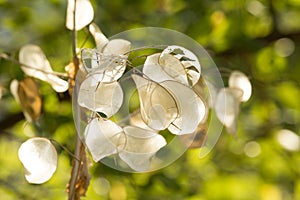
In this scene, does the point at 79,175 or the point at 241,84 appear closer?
the point at 79,175

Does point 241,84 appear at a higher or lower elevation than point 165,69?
lower

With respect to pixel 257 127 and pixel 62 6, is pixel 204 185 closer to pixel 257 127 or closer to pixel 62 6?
pixel 257 127

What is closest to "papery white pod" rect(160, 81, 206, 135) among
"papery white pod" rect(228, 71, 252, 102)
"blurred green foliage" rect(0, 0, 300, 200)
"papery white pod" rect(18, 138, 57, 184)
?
"papery white pod" rect(18, 138, 57, 184)

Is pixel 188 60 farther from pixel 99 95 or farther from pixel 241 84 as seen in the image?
pixel 241 84

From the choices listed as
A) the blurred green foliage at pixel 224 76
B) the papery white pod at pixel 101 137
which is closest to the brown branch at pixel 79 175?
the papery white pod at pixel 101 137

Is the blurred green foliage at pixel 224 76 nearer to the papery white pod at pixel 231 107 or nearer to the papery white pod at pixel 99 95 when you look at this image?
the papery white pod at pixel 231 107

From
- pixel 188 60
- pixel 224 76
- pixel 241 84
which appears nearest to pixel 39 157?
pixel 188 60

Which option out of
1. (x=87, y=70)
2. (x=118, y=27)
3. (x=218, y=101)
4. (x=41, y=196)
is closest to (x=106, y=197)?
(x=41, y=196)
